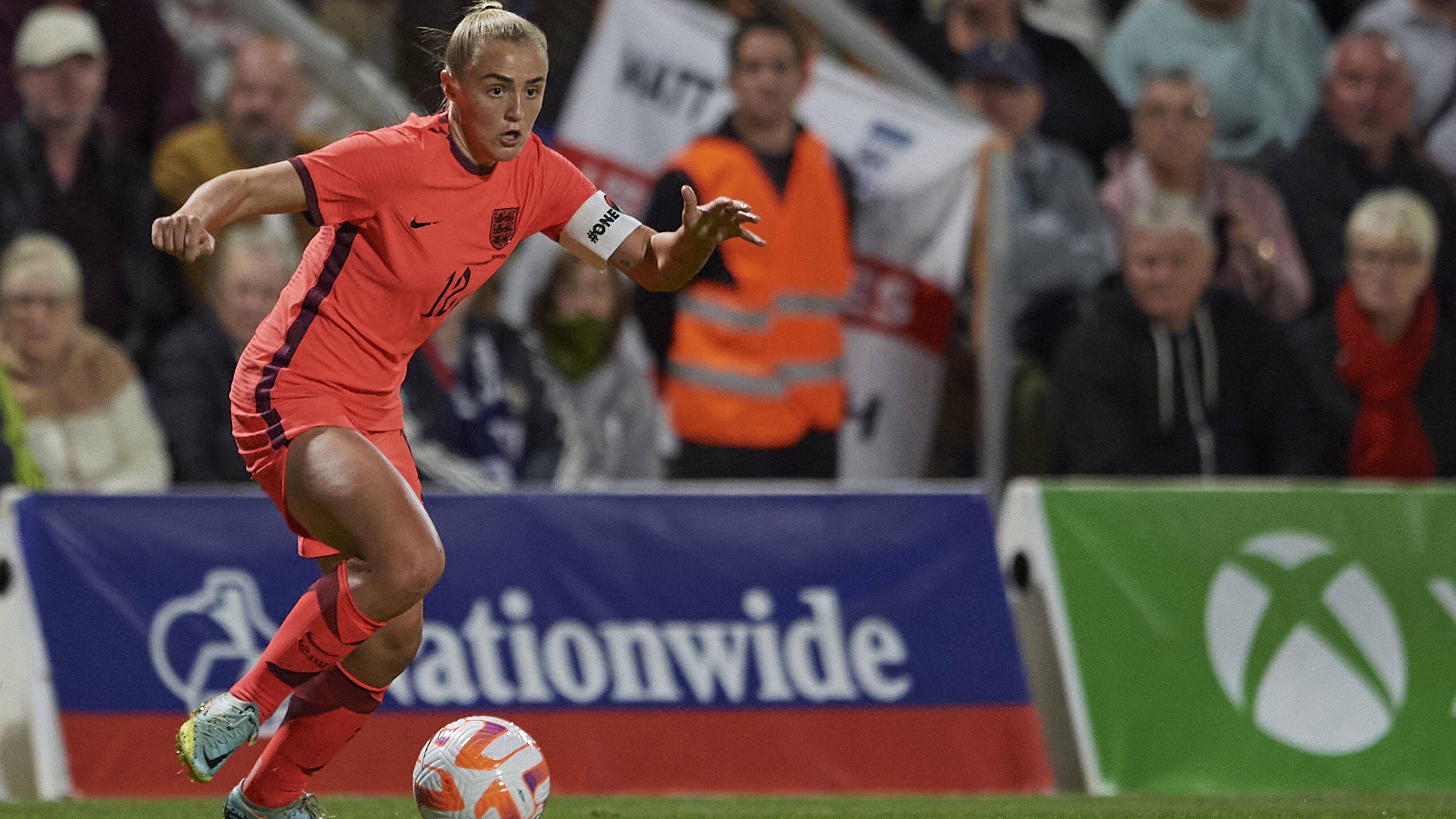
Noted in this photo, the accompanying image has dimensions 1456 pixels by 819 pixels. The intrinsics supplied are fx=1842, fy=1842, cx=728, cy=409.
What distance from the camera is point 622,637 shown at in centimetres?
750

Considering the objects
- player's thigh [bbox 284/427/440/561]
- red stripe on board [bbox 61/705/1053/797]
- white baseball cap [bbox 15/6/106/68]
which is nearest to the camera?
player's thigh [bbox 284/427/440/561]

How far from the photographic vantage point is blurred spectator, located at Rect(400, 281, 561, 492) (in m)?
8.27

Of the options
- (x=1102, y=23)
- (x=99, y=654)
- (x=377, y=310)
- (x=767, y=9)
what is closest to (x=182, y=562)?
(x=99, y=654)

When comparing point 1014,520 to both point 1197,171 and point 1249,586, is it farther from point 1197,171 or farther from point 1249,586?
point 1197,171

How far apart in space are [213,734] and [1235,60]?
738cm

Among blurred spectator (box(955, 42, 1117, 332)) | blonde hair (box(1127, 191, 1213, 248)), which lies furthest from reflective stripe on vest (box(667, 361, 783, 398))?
blonde hair (box(1127, 191, 1213, 248))

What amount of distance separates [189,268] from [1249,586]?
16.5 ft

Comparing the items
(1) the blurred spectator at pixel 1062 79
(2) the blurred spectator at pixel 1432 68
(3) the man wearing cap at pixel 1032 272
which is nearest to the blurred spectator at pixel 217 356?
(3) the man wearing cap at pixel 1032 272

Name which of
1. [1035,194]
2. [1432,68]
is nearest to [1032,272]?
[1035,194]

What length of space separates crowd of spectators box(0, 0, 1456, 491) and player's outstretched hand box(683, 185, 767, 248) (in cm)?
306

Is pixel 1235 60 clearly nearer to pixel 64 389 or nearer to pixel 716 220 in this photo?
pixel 716 220

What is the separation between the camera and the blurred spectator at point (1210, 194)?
378 inches

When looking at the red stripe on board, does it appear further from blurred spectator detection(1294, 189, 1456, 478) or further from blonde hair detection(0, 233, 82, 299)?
blurred spectator detection(1294, 189, 1456, 478)

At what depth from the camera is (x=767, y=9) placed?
942cm
